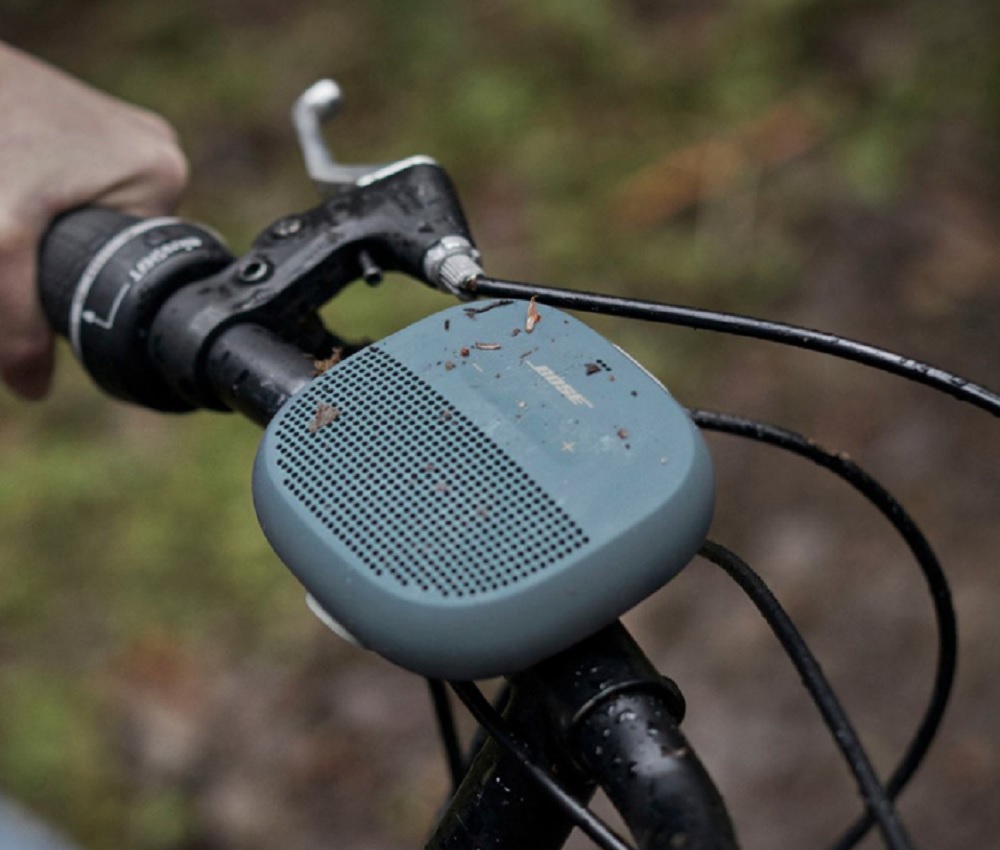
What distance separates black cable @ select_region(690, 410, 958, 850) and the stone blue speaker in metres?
0.18

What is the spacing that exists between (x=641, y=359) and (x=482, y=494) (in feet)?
6.92

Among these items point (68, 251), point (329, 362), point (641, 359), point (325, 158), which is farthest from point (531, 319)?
point (641, 359)

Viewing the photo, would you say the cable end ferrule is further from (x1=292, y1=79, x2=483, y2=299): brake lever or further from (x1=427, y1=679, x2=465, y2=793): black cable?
(x1=427, y1=679, x2=465, y2=793): black cable

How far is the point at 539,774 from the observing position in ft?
2.27

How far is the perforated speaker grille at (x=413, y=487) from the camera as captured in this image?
0.64 meters

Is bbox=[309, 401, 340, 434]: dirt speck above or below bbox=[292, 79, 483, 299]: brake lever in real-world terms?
above

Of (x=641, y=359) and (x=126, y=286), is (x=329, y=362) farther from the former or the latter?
(x=641, y=359)

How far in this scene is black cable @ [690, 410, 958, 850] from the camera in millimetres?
834

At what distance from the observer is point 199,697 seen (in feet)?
7.75

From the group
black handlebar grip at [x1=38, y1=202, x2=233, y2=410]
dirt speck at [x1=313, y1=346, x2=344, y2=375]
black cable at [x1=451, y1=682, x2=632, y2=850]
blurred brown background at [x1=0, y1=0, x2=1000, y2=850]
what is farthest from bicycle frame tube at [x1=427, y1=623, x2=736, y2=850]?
blurred brown background at [x1=0, y1=0, x2=1000, y2=850]

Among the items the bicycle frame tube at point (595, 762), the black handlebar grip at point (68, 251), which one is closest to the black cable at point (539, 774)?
the bicycle frame tube at point (595, 762)

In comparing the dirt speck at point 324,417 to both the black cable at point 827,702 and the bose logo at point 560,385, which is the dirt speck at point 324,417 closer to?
the bose logo at point 560,385

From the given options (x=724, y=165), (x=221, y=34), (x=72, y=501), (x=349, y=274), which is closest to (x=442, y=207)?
(x=349, y=274)

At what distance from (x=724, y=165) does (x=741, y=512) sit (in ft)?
3.16
